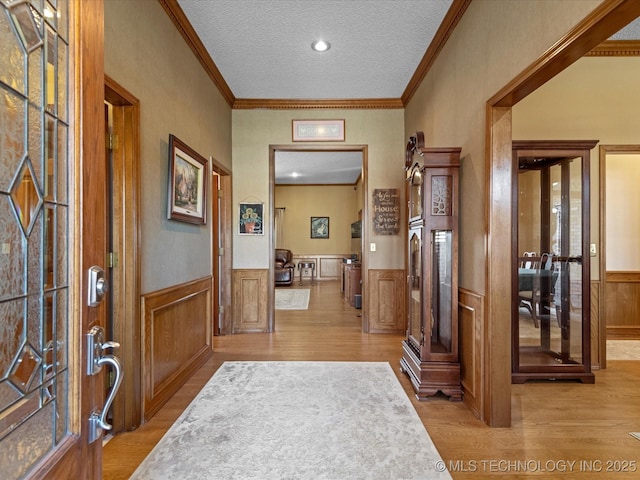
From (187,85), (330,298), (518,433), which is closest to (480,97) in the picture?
(518,433)

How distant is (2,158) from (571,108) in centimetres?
415

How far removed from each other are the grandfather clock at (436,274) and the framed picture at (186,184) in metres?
1.99

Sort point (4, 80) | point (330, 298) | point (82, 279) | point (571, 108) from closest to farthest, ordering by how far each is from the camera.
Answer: point (4, 80) → point (82, 279) → point (571, 108) → point (330, 298)

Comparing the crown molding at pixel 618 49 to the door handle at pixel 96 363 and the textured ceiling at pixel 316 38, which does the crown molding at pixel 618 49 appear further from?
the door handle at pixel 96 363

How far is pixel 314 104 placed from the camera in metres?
4.45

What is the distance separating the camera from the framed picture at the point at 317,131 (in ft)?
14.7

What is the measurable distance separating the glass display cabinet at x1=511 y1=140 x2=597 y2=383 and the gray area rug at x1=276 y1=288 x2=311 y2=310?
3.70 m

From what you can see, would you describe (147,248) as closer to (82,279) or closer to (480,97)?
(82,279)

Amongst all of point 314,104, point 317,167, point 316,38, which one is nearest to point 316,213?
point 317,167

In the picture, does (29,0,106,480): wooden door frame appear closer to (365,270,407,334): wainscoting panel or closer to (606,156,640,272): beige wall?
(365,270,407,334): wainscoting panel

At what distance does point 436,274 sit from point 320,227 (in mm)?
7652

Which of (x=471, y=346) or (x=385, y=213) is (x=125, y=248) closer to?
(x=471, y=346)

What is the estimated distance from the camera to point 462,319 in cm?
264

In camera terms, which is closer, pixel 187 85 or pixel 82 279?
pixel 82 279
